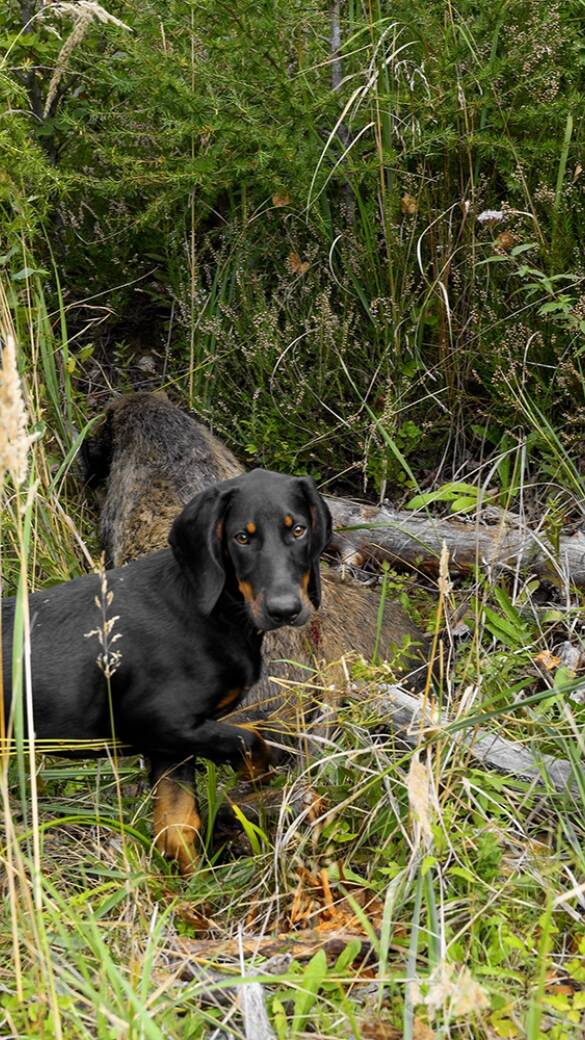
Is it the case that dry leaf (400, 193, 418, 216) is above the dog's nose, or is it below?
above

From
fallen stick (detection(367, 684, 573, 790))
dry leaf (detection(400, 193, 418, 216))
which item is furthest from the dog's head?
dry leaf (detection(400, 193, 418, 216))

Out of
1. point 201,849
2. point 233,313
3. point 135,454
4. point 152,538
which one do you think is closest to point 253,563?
point 201,849

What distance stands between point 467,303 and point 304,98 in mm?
1128

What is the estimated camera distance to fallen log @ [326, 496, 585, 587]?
494 cm

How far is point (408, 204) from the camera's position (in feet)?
18.6

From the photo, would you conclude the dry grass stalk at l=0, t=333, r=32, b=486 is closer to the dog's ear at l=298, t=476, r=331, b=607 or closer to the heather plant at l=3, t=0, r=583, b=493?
the dog's ear at l=298, t=476, r=331, b=607

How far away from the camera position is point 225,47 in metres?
5.53

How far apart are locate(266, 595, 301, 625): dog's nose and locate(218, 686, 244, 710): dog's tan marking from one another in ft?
1.35

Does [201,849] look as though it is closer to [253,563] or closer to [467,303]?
[253,563]

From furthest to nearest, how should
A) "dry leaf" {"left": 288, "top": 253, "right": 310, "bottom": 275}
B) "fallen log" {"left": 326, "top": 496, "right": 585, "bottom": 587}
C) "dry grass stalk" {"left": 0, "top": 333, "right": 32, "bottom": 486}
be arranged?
"dry leaf" {"left": 288, "top": 253, "right": 310, "bottom": 275}
"fallen log" {"left": 326, "top": 496, "right": 585, "bottom": 587}
"dry grass stalk" {"left": 0, "top": 333, "right": 32, "bottom": 486}

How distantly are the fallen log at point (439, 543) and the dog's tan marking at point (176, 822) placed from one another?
4.37 ft

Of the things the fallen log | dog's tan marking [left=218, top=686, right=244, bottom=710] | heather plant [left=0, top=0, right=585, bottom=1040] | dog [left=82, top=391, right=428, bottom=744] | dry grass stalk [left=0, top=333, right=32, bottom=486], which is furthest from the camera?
the fallen log

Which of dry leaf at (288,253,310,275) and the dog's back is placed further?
dry leaf at (288,253,310,275)

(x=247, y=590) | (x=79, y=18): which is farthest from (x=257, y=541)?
(x=79, y=18)
